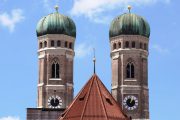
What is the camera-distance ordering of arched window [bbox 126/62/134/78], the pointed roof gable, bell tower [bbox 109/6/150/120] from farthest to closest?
arched window [bbox 126/62/134/78], bell tower [bbox 109/6/150/120], the pointed roof gable

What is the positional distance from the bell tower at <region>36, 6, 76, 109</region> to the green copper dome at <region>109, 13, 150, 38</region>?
4412mm

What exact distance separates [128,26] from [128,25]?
102 millimetres

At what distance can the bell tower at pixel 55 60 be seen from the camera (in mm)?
80625

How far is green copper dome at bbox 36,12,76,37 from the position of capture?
270ft

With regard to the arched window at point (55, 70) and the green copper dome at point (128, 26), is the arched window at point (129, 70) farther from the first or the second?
the arched window at point (55, 70)

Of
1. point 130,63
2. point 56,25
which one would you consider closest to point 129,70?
point 130,63

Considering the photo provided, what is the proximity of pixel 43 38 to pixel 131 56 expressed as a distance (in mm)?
9306

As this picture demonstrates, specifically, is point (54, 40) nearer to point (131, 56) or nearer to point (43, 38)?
point (43, 38)

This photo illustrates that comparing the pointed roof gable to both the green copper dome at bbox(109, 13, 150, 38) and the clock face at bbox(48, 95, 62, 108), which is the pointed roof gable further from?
the green copper dome at bbox(109, 13, 150, 38)

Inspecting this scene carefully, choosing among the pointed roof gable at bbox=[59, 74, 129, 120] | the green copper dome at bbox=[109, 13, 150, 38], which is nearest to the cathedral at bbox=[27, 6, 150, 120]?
the green copper dome at bbox=[109, 13, 150, 38]

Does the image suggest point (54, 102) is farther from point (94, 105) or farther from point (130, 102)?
point (94, 105)

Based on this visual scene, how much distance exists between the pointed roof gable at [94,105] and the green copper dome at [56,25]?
18.2 metres

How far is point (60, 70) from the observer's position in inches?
3201

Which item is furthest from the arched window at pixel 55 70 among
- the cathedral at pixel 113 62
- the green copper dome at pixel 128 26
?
the green copper dome at pixel 128 26
